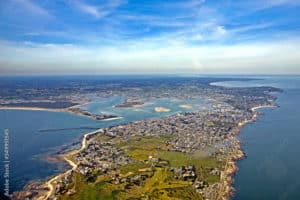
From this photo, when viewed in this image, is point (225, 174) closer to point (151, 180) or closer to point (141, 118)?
point (151, 180)

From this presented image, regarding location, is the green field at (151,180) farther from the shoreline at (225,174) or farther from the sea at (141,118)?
the sea at (141,118)

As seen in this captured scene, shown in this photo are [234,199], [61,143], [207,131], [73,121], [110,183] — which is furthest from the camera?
[73,121]

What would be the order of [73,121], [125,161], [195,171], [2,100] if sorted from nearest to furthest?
[195,171], [125,161], [73,121], [2,100]

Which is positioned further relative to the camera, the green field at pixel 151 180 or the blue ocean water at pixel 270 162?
the blue ocean water at pixel 270 162

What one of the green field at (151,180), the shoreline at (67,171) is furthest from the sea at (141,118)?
the green field at (151,180)

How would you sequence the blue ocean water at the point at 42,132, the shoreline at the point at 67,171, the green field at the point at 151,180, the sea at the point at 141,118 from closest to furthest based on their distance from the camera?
the green field at the point at 151,180, the shoreline at the point at 67,171, the sea at the point at 141,118, the blue ocean water at the point at 42,132

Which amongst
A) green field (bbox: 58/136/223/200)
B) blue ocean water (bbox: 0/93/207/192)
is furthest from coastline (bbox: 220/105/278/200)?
blue ocean water (bbox: 0/93/207/192)

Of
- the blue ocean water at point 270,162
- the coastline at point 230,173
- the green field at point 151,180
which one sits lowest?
the blue ocean water at point 270,162

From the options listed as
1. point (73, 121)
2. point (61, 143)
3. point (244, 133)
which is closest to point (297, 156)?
point (244, 133)

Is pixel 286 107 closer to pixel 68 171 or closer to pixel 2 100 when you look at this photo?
pixel 68 171
